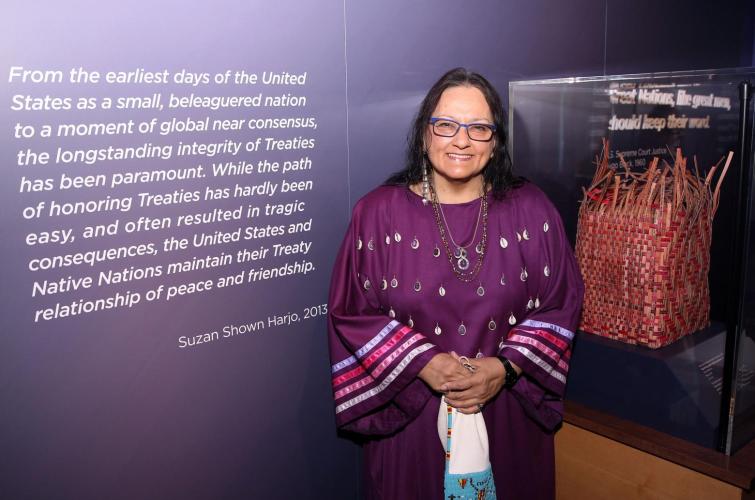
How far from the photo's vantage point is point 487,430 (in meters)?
1.93

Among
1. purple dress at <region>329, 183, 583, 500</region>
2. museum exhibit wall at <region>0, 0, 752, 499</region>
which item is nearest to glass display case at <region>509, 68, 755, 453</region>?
purple dress at <region>329, 183, 583, 500</region>

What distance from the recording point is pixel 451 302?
1.81 m

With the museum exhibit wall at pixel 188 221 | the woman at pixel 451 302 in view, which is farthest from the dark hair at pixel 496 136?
the museum exhibit wall at pixel 188 221

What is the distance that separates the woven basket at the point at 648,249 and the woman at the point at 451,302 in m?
0.24

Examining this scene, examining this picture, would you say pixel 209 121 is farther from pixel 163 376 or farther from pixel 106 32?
pixel 163 376

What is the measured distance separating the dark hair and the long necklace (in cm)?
8

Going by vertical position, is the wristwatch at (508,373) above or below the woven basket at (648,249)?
below

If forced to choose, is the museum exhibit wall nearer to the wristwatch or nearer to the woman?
the woman

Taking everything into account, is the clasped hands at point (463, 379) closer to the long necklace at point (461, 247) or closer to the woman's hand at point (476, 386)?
the woman's hand at point (476, 386)

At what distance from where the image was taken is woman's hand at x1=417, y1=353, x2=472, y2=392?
1754 millimetres

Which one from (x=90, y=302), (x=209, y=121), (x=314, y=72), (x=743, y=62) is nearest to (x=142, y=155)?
(x=209, y=121)

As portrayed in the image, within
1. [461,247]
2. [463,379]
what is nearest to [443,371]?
A: [463,379]

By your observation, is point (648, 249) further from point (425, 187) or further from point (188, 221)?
point (188, 221)

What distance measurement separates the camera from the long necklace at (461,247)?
1814mm
